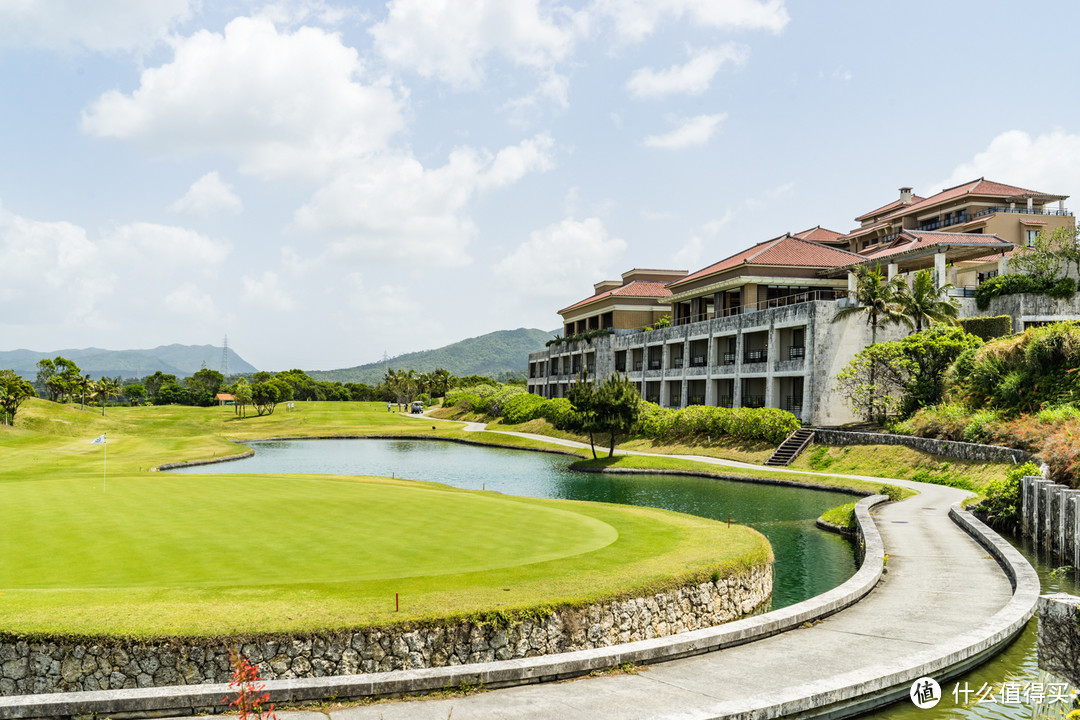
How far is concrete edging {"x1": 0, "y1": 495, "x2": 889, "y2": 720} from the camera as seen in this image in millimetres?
8719

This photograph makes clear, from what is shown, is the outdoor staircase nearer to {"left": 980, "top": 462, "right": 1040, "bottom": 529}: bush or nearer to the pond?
the pond

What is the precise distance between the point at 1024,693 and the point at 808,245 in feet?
195

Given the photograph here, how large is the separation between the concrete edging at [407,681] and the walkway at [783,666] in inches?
7.0

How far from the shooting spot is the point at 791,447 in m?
45.6

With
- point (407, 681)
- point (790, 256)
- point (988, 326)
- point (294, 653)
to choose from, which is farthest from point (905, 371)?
point (294, 653)

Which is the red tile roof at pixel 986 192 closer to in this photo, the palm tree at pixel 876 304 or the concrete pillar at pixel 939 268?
the concrete pillar at pixel 939 268

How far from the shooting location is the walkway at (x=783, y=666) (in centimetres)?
900

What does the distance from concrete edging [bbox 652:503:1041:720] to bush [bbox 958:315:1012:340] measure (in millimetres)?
35769

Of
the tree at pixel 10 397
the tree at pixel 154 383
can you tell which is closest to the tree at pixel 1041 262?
the tree at pixel 10 397

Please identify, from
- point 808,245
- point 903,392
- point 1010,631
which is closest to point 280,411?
point 808,245

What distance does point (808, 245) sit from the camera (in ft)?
214

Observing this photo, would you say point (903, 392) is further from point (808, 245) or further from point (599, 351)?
point (599, 351)

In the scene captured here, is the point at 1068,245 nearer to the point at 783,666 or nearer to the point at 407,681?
the point at 783,666

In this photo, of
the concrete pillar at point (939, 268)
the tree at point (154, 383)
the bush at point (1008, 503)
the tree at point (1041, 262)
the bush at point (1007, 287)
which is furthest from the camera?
the tree at point (154, 383)
